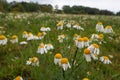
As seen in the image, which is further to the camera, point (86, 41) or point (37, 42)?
point (37, 42)

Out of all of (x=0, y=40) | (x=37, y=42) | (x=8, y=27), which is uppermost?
(x=0, y=40)

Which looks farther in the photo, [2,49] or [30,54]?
[2,49]

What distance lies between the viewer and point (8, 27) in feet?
34.7

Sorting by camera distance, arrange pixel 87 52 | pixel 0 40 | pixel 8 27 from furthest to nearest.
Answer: pixel 8 27 → pixel 0 40 → pixel 87 52

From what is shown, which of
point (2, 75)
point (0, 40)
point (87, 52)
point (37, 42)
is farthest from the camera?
point (37, 42)

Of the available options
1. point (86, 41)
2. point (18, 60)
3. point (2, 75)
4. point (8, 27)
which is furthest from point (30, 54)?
point (8, 27)

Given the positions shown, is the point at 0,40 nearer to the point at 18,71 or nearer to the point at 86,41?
the point at 18,71

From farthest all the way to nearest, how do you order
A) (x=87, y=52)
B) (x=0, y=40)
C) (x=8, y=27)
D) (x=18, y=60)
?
(x=8, y=27) < (x=18, y=60) < (x=0, y=40) < (x=87, y=52)

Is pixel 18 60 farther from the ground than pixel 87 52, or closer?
closer

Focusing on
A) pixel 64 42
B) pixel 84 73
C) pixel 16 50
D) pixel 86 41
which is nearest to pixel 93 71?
pixel 84 73

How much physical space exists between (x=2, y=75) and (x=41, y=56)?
71 centimetres

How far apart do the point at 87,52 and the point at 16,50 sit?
2.62 m

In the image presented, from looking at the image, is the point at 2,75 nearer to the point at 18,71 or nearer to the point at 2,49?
the point at 18,71

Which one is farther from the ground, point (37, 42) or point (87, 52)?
point (87, 52)
